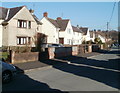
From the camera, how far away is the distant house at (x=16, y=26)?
29.1 metres

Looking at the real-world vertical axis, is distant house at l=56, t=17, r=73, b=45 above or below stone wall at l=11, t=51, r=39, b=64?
above

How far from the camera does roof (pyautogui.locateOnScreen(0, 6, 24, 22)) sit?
29.9 m

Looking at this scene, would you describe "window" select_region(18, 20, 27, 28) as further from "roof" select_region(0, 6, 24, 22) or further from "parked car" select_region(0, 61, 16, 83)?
"parked car" select_region(0, 61, 16, 83)

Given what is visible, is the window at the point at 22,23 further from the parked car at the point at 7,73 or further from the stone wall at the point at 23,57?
the parked car at the point at 7,73

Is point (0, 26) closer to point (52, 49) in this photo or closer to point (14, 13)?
point (14, 13)

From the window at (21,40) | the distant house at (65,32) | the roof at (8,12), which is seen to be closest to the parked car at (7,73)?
the window at (21,40)

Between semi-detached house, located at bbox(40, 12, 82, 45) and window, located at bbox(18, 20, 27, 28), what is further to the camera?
semi-detached house, located at bbox(40, 12, 82, 45)

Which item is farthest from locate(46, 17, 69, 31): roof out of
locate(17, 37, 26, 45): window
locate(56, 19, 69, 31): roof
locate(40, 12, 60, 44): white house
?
locate(17, 37, 26, 45): window

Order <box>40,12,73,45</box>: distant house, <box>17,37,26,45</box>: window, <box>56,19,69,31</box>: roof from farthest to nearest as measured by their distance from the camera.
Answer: <box>56,19,69,31</box>: roof
<box>40,12,73,45</box>: distant house
<box>17,37,26,45</box>: window

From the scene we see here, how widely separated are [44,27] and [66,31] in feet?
19.8

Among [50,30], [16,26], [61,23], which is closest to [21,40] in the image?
[16,26]

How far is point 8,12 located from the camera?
32.2 m

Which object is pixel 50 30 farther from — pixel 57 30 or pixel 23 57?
pixel 23 57

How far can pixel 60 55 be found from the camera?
23594mm
